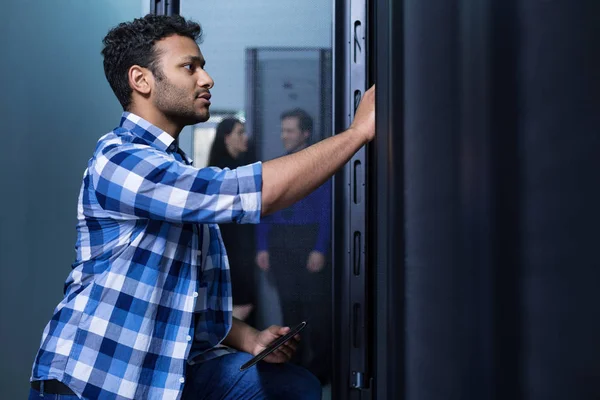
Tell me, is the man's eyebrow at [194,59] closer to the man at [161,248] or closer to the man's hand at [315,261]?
the man at [161,248]

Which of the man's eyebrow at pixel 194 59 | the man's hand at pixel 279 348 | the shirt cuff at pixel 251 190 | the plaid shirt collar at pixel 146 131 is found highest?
the man's eyebrow at pixel 194 59

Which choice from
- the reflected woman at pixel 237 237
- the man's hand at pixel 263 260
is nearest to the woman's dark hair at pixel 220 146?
the reflected woman at pixel 237 237

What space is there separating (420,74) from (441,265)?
98mm

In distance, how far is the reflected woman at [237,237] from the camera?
4.89 feet

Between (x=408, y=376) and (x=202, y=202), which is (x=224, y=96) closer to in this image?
(x=202, y=202)

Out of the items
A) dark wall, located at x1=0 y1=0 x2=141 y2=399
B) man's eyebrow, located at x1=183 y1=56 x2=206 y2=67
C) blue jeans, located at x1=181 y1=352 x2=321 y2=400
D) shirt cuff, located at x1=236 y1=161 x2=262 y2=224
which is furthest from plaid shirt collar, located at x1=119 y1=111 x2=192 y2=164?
dark wall, located at x1=0 y1=0 x2=141 y2=399

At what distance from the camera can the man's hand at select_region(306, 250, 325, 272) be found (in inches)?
57.1

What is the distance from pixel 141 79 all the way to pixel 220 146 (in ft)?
1.24

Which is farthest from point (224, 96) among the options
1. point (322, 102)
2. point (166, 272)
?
point (166, 272)

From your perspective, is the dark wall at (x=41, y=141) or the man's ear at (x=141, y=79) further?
the dark wall at (x=41, y=141)

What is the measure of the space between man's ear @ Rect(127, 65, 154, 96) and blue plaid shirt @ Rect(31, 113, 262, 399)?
108 mm

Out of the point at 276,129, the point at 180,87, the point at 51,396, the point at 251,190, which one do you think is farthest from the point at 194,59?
the point at 51,396

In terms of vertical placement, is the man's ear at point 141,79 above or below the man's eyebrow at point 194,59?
below

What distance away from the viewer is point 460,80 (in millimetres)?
285
